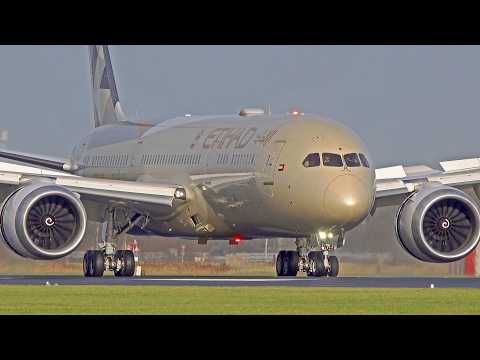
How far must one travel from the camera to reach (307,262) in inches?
1811

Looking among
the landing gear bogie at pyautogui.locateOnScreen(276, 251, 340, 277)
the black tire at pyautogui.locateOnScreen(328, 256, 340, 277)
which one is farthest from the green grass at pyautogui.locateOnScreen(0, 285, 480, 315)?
the black tire at pyautogui.locateOnScreen(328, 256, 340, 277)

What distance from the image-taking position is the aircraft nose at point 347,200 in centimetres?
4288

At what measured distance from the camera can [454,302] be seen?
30.9 meters

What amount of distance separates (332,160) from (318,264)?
315cm

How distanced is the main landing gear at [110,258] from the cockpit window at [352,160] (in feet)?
27.5

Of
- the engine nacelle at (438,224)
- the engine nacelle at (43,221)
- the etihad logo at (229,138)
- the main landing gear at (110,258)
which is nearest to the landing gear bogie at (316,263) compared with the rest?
the engine nacelle at (438,224)

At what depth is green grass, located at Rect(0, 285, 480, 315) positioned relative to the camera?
2794 cm

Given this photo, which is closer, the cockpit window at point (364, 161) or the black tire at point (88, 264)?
the cockpit window at point (364, 161)

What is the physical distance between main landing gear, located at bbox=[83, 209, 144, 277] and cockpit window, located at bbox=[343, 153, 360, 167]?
8.40 metres

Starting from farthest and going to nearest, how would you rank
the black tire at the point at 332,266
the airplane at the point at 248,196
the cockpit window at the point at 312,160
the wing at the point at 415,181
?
the wing at the point at 415,181 → the black tire at the point at 332,266 → the cockpit window at the point at 312,160 → the airplane at the point at 248,196

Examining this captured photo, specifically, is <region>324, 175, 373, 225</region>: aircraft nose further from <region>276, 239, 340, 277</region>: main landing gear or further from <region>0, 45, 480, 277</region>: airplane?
<region>276, 239, 340, 277</region>: main landing gear

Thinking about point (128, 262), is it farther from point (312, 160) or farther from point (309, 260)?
point (312, 160)

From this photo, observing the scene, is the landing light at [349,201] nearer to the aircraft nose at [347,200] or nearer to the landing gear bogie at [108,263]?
the aircraft nose at [347,200]
